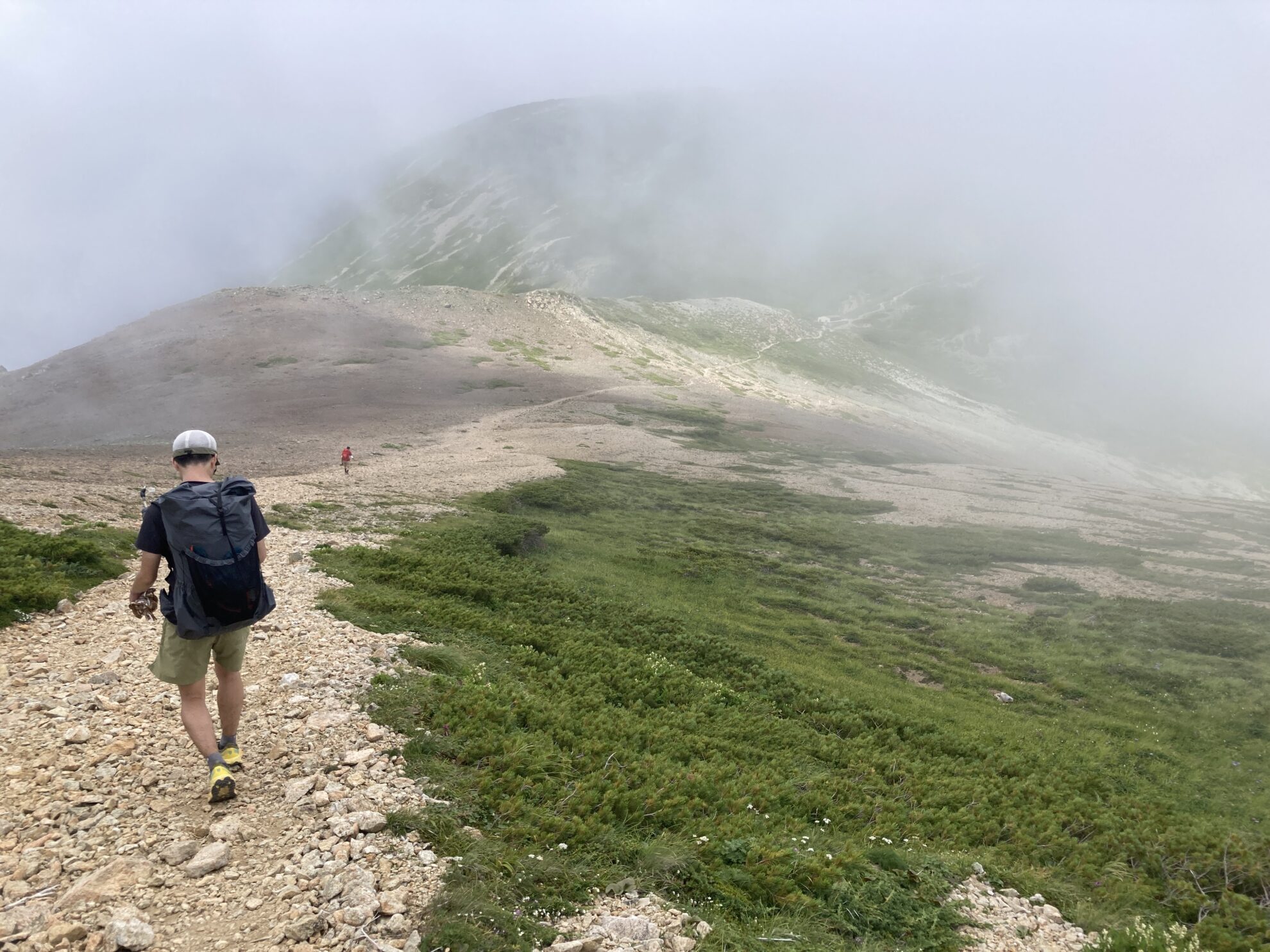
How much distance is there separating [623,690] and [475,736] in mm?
5412

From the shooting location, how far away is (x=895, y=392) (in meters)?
170

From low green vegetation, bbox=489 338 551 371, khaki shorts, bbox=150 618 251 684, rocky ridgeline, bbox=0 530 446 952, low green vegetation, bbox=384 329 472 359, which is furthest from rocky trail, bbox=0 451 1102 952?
low green vegetation, bbox=384 329 472 359

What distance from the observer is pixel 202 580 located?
23.6 feet

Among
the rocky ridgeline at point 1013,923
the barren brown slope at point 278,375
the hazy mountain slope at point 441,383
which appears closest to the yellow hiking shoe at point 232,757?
the rocky ridgeline at point 1013,923

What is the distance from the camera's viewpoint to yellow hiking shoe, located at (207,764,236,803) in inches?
293

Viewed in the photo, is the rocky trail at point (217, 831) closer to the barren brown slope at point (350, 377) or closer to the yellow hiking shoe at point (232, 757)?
the yellow hiking shoe at point (232, 757)

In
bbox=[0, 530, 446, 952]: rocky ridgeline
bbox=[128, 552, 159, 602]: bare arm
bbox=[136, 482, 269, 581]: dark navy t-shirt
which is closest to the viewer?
bbox=[0, 530, 446, 952]: rocky ridgeline

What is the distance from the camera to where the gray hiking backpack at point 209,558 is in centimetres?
712

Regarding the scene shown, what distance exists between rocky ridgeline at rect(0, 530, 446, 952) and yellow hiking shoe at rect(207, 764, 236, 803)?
0.45ft

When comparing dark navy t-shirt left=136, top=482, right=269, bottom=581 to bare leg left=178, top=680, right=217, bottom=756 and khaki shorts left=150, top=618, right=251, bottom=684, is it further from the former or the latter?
bare leg left=178, top=680, right=217, bottom=756

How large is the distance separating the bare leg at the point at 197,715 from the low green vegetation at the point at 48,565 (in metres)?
6.94

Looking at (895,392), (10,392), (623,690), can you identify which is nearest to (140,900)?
(623,690)

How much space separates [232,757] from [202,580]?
2.48 m

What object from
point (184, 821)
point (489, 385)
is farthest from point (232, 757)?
point (489, 385)
